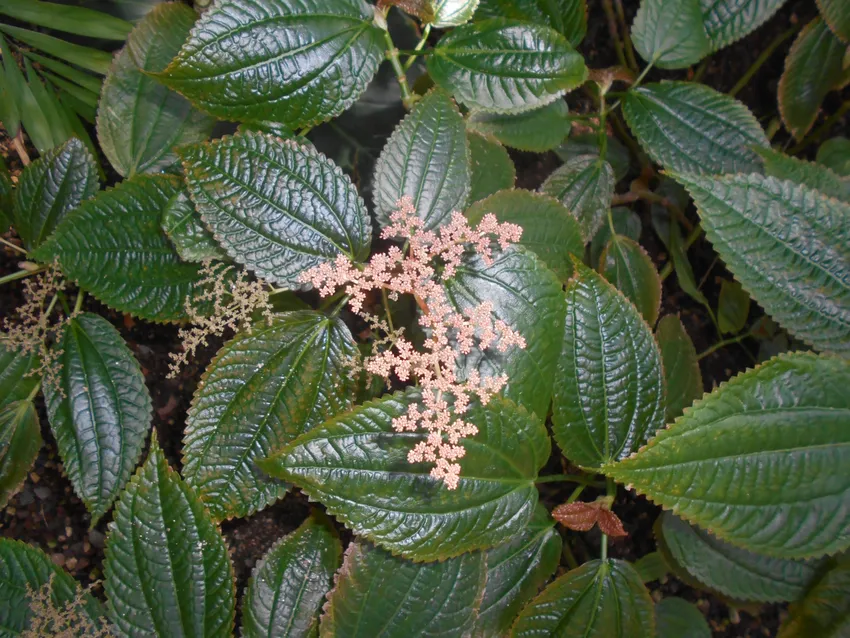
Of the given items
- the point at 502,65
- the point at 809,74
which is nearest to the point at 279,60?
the point at 502,65

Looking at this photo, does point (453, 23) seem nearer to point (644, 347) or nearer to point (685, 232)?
point (644, 347)

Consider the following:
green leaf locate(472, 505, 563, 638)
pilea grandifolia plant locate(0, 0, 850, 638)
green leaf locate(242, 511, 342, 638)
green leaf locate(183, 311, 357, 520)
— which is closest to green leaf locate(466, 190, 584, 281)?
pilea grandifolia plant locate(0, 0, 850, 638)

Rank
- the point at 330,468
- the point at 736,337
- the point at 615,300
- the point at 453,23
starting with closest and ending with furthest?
the point at 330,468
the point at 615,300
the point at 453,23
the point at 736,337

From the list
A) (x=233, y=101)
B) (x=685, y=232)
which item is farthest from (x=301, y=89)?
(x=685, y=232)

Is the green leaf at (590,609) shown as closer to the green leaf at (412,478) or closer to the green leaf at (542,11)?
the green leaf at (412,478)

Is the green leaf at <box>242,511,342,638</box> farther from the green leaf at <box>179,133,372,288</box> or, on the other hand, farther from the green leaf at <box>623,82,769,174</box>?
the green leaf at <box>623,82,769,174</box>

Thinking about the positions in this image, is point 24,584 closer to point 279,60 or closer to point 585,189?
point 279,60

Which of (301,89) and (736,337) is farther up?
(301,89)
